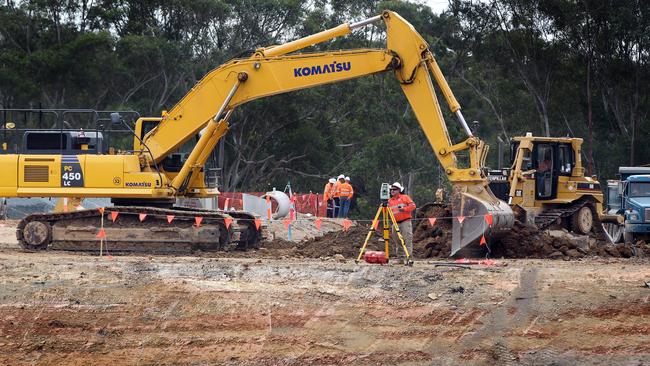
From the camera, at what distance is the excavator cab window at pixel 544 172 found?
28.0 meters

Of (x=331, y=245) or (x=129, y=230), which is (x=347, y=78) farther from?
(x=129, y=230)

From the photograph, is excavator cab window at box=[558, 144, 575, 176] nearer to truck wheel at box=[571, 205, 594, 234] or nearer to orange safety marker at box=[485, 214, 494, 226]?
truck wheel at box=[571, 205, 594, 234]

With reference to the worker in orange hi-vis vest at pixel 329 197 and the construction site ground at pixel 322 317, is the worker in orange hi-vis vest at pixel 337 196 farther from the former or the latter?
the construction site ground at pixel 322 317

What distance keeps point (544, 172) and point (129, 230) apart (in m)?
11.4

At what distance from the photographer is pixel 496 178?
28484 mm

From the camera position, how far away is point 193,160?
2314 centimetres

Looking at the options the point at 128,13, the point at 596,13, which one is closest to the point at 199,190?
the point at 596,13

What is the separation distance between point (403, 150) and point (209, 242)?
32.7 m

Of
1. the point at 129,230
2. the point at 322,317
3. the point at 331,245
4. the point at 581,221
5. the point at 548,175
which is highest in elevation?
the point at 548,175

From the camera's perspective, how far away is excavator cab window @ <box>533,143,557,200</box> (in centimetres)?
2797

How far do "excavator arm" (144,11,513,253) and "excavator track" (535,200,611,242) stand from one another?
3854 millimetres

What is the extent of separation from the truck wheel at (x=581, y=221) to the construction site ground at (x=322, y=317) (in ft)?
29.0

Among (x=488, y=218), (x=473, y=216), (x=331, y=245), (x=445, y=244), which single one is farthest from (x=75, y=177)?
(x=488, y=218)

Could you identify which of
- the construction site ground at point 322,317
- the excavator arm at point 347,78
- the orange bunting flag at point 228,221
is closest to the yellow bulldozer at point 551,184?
the excavator arm at point 347,78
